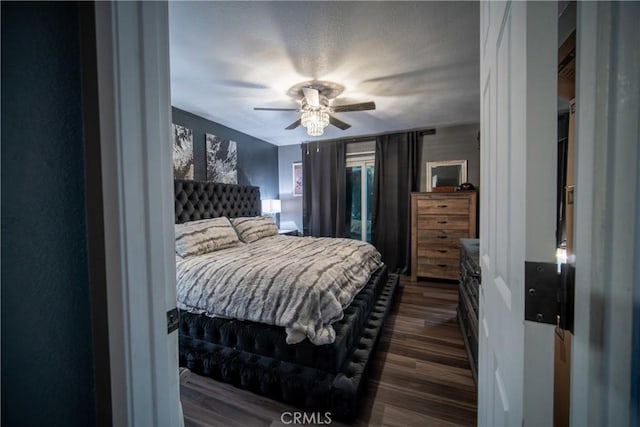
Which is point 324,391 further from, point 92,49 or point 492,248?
point 92,49

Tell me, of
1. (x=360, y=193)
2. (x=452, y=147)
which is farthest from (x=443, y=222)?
(x=360, y=193)

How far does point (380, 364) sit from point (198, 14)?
109 inches

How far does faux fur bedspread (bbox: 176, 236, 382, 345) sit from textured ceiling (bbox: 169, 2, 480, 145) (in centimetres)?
169

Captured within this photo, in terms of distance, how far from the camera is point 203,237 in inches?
98.3

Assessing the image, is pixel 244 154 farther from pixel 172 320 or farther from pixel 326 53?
pixel 172 320

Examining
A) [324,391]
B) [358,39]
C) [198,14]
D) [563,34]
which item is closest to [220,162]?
[198,14]

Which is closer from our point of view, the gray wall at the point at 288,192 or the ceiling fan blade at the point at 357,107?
the ceiling fan blade at the point at 357,107

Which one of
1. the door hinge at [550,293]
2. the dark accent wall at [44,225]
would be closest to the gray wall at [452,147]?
the door hinge at [550,293]

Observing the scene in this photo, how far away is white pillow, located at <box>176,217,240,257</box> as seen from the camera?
232 cm

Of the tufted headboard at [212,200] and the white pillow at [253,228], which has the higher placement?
the tufted headboard at [212,200]

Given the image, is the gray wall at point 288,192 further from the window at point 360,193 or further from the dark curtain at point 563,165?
the dark curtain at point 563,165

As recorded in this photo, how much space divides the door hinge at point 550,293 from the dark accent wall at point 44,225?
876 mm

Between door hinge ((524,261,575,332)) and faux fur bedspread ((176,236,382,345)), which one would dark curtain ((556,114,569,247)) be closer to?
door hinge ((524,261,575,332))

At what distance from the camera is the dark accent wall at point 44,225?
429 mm
